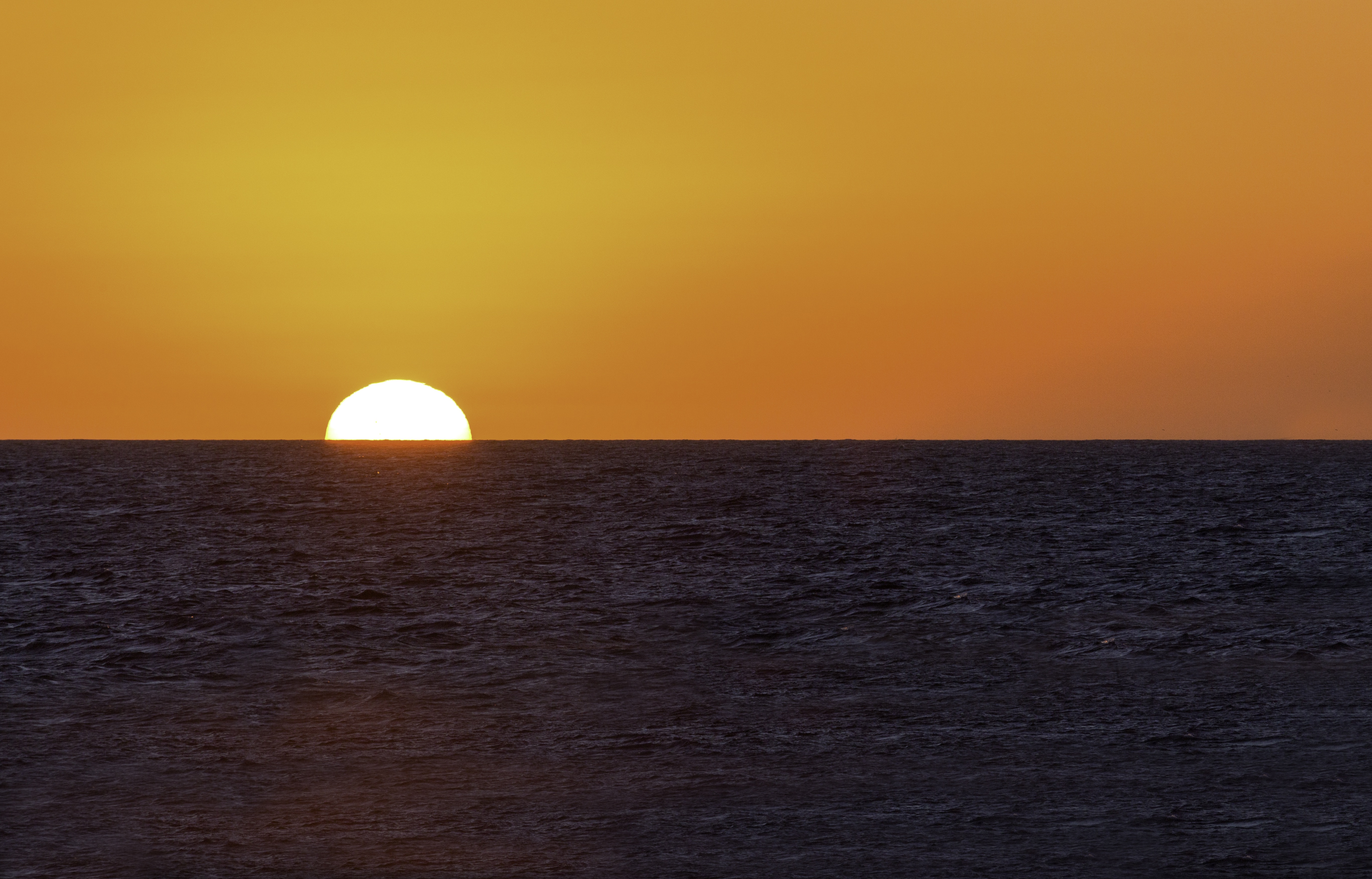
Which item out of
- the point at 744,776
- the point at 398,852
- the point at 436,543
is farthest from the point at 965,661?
the point at 436,543

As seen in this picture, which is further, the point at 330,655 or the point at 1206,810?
the point at 330,655

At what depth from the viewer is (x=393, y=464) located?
17962 cm

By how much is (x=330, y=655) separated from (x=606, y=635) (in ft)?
19.0

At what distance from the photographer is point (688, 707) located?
21.8 meters

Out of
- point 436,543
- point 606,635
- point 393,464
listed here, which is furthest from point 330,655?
point 393,464

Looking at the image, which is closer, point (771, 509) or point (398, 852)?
point (398, 852)

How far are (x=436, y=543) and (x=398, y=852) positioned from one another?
136 feet

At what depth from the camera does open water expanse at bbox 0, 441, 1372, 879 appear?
14.4 metres

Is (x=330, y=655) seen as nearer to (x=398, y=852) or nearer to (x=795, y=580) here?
(x=398, y=852)

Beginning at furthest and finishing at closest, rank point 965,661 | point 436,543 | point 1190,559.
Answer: point 436,543, point 1190,559, point 965,661

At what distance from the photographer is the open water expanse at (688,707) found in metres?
14.4

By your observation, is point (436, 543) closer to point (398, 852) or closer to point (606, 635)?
point (606, 635)

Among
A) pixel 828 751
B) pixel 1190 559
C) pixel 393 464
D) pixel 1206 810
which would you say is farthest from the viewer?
pixel 393 464

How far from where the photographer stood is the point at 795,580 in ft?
135
